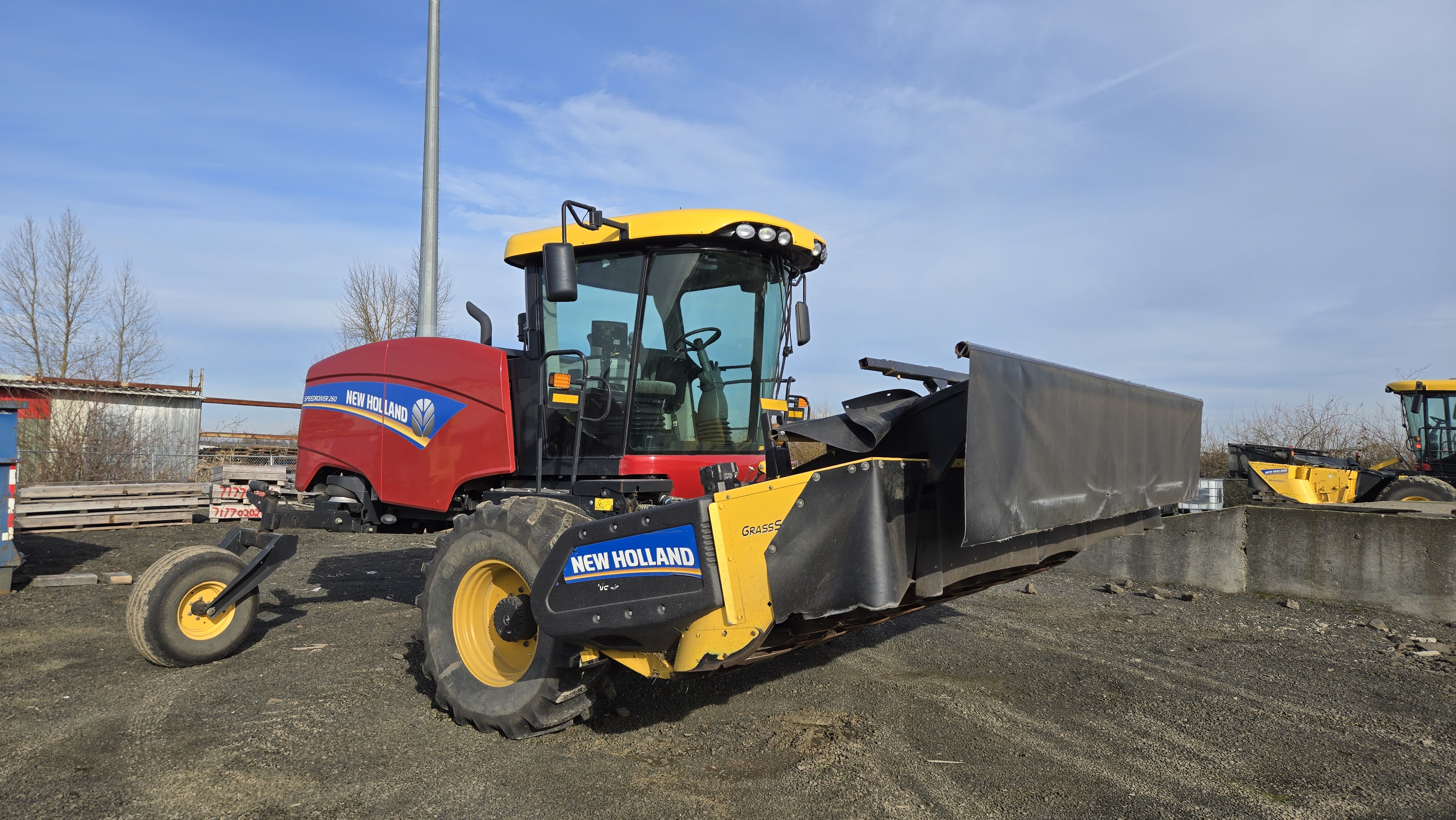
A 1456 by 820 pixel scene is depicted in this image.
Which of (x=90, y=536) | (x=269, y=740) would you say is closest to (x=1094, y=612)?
(x=269, y=740)

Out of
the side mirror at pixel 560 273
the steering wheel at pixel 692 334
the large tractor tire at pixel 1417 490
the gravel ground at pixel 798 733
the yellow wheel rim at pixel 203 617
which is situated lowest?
the gravel ground at pixel 798 733

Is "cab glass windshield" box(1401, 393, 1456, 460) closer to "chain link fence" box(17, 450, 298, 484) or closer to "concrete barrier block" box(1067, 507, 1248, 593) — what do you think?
"concrete barrier block" box(1067, 507, 1248, 593)

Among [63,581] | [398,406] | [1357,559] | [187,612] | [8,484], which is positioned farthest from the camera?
[63,581]

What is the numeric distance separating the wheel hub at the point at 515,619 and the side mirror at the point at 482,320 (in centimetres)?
215

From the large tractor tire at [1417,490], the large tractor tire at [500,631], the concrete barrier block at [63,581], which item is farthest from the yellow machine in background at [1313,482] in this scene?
the concrete barrier block at [63,581]

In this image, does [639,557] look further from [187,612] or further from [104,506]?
[104,506]

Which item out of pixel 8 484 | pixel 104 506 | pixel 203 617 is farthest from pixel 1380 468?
pixel 104 506

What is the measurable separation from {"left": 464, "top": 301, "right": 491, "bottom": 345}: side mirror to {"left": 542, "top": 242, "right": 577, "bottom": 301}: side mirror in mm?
1686

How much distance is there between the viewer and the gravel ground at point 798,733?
3.18 m

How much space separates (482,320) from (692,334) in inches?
Result: 69.5

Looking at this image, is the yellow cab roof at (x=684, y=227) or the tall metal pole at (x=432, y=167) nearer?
the yellow cab roof at (x=684, y=227)

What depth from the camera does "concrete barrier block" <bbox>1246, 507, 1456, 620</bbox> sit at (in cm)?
698

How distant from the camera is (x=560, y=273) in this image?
3.90 meters

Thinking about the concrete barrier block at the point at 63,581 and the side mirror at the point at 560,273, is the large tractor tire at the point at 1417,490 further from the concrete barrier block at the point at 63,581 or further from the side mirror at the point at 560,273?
the concrete barrier block at the point at 63,581
